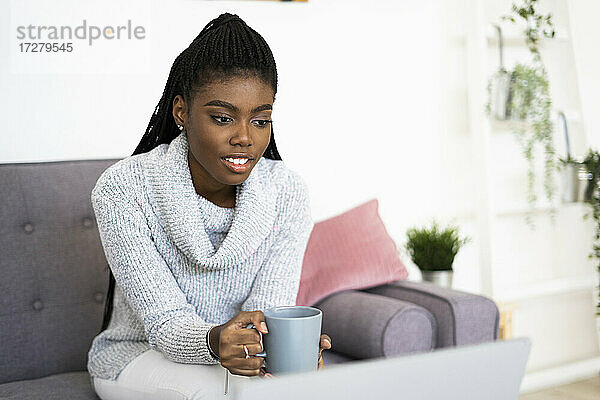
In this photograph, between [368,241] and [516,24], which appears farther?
[516,24]

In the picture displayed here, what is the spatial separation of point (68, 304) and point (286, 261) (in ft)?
2.09

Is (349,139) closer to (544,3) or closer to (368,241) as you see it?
(368,241)

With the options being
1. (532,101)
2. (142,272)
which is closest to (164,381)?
(142,272)

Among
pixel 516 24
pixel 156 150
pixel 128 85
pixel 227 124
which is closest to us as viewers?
pixel 227 124

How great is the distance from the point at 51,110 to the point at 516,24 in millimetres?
1985

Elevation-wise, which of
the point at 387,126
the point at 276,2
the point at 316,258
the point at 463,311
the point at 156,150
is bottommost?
the point at 463,311

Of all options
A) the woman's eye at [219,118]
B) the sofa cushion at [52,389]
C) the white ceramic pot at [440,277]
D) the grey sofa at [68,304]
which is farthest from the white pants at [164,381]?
the white ceramic pot at [440,277]

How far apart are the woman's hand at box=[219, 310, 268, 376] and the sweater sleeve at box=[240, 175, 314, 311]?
268 millimetres

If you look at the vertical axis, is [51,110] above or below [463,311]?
above

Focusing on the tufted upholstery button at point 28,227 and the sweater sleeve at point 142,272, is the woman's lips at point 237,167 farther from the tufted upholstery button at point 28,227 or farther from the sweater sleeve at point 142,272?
the tufted upholstery button at point 28,227

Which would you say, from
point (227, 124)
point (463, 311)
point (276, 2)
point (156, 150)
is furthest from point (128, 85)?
point (463, 311)

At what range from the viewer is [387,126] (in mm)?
2898

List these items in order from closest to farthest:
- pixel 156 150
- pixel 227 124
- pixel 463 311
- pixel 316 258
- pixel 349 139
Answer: pixel 227 124 < pixel 156 150 < pixel 463 311 < pixel 316 258 < pixel 349 139

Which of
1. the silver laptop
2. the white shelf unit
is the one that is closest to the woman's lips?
the silver laptop
